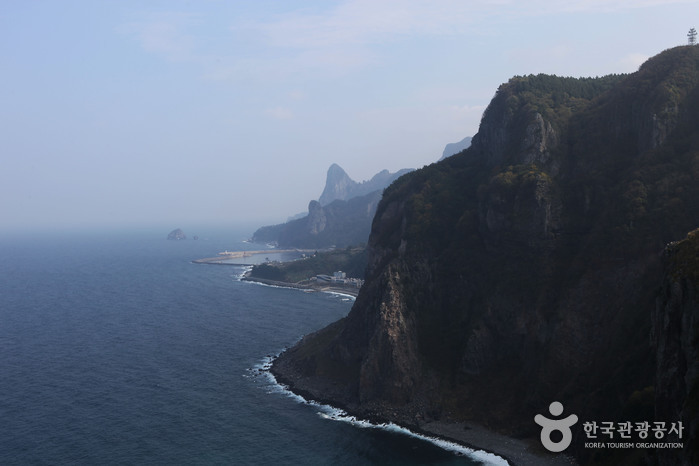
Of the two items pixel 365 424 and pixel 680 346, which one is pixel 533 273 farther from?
pixel 680 346

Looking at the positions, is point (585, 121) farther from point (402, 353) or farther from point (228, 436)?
point (228, 436)

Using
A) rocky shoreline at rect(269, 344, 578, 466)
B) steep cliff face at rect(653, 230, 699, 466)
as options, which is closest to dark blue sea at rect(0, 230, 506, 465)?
rocky shoreline at rect(269, 344, 578, 466)

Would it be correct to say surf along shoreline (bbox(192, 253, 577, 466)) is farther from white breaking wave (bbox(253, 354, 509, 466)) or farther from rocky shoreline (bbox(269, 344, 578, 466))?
white breaking wave (bbox(253, 354, 509, 466))
